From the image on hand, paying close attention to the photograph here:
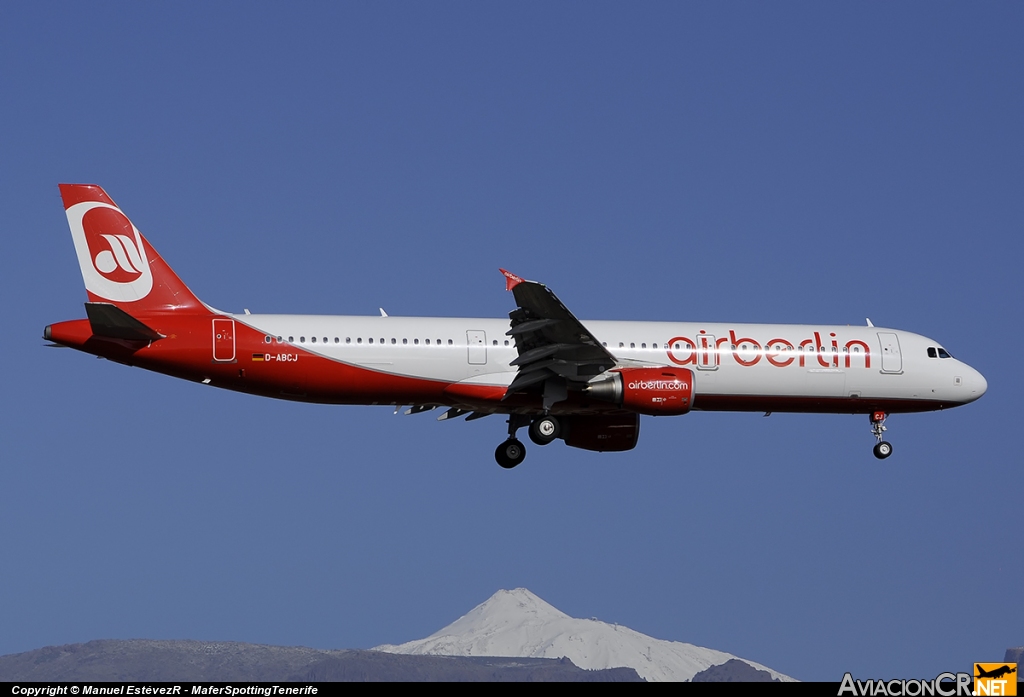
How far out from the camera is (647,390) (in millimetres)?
36312

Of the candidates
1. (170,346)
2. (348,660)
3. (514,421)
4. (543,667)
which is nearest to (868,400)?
(514,421)

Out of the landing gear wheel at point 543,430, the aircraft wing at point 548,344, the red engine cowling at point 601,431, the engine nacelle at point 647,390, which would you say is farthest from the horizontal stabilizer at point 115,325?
the red engine cowling at point 601,431

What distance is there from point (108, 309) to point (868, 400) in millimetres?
22271

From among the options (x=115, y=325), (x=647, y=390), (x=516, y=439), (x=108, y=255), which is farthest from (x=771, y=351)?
(x=108, y=255)

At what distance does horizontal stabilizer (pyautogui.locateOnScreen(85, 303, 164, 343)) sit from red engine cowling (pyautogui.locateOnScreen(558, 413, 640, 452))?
12.5 m

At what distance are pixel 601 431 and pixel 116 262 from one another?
15.0 metres

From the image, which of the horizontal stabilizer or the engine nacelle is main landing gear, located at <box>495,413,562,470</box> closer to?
the engine nacelle

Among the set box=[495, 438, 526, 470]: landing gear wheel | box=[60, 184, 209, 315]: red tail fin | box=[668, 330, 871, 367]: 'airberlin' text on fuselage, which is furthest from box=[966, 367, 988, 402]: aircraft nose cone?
box=[60, 184, 209, 315]: red tail fin

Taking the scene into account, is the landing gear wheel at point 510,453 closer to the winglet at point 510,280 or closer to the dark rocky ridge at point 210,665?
the winglet at point 510,280

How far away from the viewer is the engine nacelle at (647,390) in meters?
36.3

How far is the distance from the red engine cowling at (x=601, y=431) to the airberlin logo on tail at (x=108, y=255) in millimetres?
13050

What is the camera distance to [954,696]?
24141 millimetres

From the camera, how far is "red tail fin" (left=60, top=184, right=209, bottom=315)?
36906 millimetres

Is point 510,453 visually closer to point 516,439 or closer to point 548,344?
point 516,439
